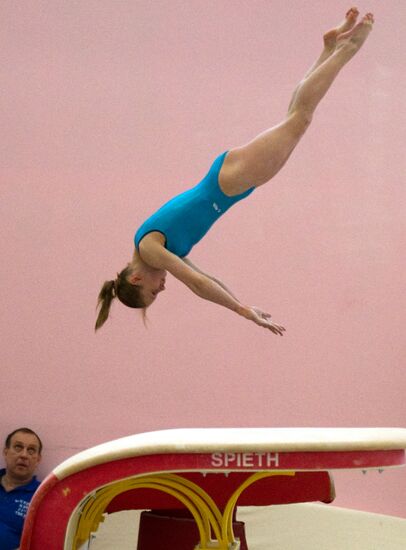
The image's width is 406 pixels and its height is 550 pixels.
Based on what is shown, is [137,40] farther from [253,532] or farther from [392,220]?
[253,532]

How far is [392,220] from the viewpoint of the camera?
434 cm

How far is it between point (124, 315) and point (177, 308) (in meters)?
0.30

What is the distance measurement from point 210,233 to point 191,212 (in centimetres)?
105

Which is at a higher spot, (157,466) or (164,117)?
(164,117)

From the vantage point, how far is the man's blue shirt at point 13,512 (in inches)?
148

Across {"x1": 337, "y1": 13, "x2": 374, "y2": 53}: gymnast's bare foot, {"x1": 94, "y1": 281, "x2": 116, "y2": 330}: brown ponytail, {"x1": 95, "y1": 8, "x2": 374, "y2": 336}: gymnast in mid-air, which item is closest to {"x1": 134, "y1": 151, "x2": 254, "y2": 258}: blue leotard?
{"x1": 95, "y1": 8, "x2": 374, "y2": 336}: gymnast in mid-air

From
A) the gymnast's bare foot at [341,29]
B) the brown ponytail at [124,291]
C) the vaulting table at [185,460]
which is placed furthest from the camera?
the brown ponytail at [124,291]

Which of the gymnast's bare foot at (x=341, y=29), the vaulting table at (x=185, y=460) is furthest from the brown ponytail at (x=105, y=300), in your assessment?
the vaulting table at (x=185, y=460)

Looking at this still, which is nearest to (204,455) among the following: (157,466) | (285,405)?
(157,466)

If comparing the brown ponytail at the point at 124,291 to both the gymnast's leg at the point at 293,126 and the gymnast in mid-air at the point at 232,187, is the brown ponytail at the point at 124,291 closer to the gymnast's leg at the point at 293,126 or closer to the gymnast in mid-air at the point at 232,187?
the gymnast in mid-air at the point at 232,187

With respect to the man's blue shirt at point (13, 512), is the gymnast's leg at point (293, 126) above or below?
above

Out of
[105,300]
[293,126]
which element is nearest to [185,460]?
[293,126]

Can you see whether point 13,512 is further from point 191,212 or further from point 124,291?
point 191,212

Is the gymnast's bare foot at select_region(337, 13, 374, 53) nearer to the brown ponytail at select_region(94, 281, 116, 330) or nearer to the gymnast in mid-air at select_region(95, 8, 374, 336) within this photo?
the gymnast in mid-air at select_region(95, 8, 374, 336)
